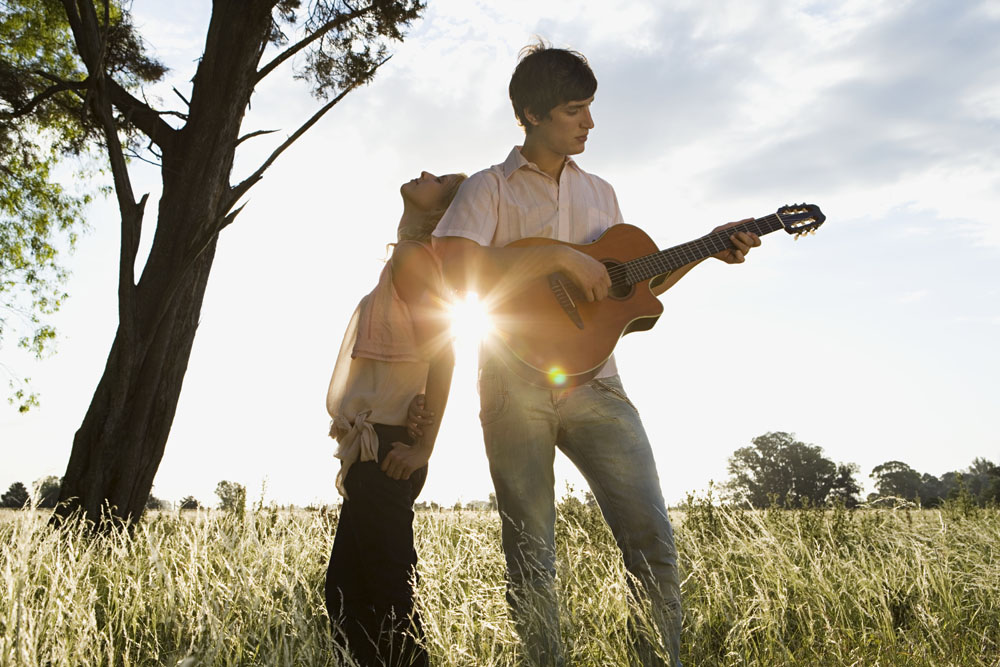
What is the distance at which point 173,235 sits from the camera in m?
6.55

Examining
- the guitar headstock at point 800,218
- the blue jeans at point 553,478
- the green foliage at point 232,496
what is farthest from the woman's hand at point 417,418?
the green foliage at point 232,496

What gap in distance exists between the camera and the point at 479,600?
283cm

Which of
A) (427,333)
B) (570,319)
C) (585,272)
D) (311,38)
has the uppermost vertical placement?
(311,38)

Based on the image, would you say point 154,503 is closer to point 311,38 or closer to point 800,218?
point 311,38

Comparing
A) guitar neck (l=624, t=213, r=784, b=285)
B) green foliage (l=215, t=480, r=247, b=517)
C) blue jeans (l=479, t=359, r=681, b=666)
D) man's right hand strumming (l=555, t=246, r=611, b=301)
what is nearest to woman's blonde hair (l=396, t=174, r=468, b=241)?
man's right hand strumming (l=555, t=246, r=611, b=301)

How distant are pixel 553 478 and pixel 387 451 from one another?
23.9 inches

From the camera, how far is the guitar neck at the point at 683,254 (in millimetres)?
2896

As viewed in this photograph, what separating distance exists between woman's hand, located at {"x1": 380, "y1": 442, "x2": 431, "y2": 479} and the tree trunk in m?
4.54

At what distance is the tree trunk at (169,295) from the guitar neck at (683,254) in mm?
4675

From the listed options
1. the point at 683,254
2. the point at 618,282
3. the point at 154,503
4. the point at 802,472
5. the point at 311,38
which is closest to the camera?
the point at 618,282

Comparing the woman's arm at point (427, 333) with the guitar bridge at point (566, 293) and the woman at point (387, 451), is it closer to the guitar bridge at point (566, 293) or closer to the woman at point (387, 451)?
the woman at point (387, 451)

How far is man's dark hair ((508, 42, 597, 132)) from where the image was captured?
2.69 m

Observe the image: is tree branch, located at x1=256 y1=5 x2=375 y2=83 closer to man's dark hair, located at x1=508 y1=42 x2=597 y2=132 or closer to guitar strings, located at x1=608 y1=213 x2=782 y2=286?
man's dark hair, located at x1=508 y1=42 x2=597 y2=132

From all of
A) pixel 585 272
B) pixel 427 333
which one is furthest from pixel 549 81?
pixel 427 333
